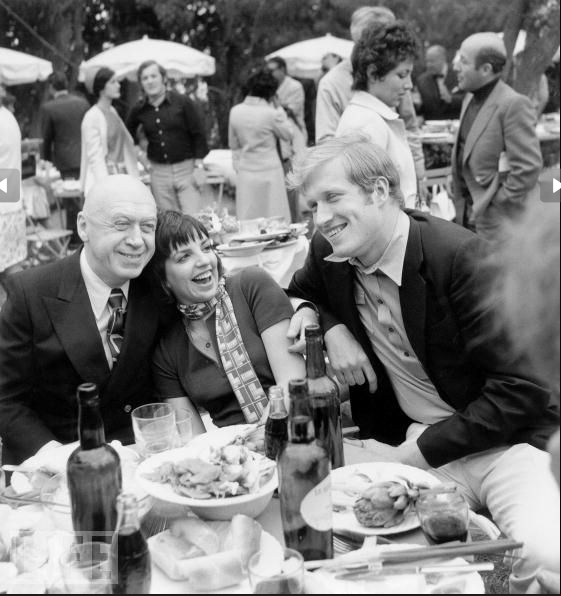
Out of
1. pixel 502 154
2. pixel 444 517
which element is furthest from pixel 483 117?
pixel 444 517

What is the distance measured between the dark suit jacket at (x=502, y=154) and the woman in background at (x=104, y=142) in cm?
401

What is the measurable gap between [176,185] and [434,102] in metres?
3.76

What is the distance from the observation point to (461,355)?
8.14 feet

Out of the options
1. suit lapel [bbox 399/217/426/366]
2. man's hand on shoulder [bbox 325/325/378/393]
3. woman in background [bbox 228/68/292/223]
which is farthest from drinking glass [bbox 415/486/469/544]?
woman in background [bbox 228/68/292/223]

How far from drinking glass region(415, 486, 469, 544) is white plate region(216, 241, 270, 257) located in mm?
2723

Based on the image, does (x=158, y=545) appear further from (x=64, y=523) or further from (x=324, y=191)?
(x=324, y=191)

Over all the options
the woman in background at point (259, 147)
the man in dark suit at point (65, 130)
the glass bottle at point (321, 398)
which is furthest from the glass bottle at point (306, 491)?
the man in dark suit at point (65, 130)

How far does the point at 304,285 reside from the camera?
9.58 ft

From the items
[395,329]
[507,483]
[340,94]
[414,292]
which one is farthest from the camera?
[340,94]

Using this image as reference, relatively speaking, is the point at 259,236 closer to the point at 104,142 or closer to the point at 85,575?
the point at 85,575

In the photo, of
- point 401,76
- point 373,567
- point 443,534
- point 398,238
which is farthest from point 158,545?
point 401,76

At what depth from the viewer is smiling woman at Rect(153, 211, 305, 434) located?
8.73 feet

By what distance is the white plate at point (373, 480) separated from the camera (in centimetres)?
178

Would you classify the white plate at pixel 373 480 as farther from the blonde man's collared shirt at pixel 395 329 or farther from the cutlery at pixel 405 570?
the blonde man's collared shirt at pixel 395 329
